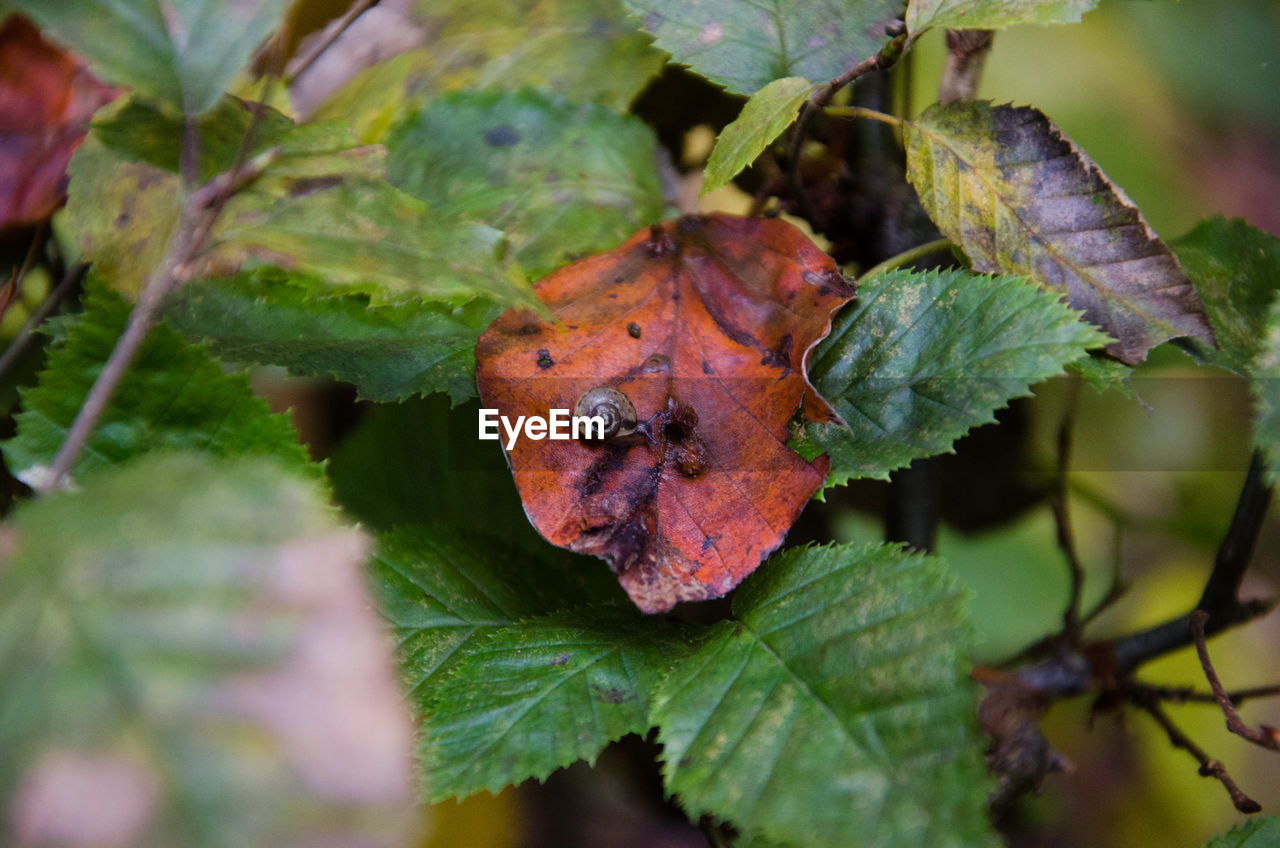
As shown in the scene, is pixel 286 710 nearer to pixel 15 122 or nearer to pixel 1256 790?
pixel 15 122

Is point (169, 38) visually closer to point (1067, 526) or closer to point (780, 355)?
point (780, 355)

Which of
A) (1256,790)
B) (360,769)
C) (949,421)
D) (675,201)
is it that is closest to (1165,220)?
(675,201)

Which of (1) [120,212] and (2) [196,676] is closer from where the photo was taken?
(2) [196,676]

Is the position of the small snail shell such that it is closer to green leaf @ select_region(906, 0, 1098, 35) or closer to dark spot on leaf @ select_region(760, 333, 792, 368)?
dark spot on leaf @ select_region(760, 333, 792, 368)

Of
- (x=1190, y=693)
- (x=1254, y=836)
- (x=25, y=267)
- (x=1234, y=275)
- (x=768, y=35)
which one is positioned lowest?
(x=1190, y=693)

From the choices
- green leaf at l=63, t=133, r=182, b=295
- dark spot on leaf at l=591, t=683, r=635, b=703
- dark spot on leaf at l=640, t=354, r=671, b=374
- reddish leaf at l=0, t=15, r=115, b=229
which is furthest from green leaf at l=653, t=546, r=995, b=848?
reddish leaf at l=0, t=15, r=115, b=229

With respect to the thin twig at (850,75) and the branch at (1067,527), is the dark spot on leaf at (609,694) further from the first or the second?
the branch at (1067,527)

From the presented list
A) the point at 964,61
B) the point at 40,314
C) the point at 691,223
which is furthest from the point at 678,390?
the point at 40,314
